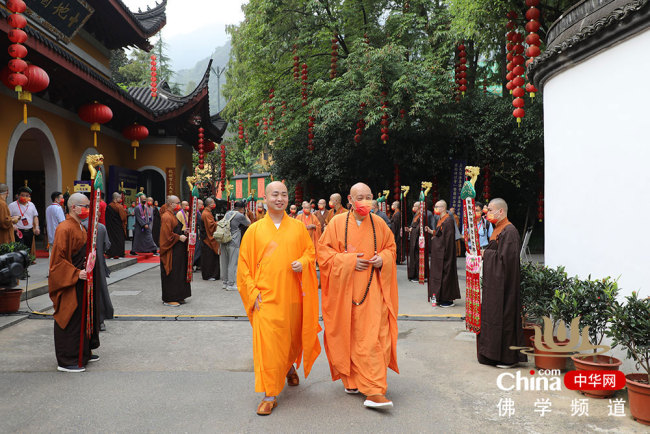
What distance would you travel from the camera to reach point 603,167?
5.07m

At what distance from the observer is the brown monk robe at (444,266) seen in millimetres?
7973

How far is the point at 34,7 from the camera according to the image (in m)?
10.5

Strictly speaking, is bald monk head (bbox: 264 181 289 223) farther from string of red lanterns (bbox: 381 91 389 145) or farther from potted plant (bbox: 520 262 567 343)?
string of red lanterns (bbox: 381 91 389 145)

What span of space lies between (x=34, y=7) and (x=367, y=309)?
10426 millimetres

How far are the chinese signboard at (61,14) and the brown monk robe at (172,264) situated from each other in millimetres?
5987

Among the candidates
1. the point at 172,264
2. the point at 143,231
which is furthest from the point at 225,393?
the point at 143,231

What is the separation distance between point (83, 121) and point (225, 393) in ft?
39.1

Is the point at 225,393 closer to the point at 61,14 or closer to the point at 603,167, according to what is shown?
the point at 603,167

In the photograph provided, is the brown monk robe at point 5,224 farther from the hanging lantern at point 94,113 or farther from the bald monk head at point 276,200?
the bald monk head at point 276,200

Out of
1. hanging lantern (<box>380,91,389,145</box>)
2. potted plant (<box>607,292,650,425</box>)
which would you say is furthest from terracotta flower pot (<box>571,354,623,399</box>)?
hanging lantern (<box>380,91,389,145</box>)

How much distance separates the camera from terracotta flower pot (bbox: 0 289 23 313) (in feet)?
22.4

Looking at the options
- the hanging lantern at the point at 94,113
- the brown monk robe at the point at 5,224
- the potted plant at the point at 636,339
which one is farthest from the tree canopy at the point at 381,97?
the potted plant at the point at 636,339

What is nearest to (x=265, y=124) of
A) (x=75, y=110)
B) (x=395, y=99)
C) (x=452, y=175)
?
(x=395, y=99)

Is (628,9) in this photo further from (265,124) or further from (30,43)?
(265,124)
